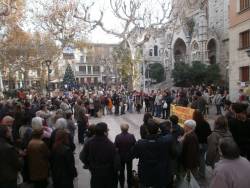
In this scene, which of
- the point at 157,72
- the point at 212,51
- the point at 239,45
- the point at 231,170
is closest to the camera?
the point at 231,170

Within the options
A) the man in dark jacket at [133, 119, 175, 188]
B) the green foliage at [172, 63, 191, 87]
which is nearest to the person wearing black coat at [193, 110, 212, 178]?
the man in dark jacket at [133, 119, 175, 188]

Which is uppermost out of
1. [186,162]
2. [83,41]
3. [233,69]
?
[83,41]

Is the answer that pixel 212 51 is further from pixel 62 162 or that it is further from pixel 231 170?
pixel 231 170

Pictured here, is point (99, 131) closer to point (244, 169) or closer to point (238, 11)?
point (244, 169)

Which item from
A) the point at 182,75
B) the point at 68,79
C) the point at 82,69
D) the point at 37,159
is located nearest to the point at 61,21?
the point at 68,79

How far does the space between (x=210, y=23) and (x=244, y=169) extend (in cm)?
5668

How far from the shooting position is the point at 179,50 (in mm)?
68125

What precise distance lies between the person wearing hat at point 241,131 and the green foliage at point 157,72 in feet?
192

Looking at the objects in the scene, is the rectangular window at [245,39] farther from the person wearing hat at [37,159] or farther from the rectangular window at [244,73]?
the person wearing hat at [37,159]

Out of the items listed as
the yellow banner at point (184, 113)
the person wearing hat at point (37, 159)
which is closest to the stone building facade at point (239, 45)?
the yellow banner at point (184, 113)

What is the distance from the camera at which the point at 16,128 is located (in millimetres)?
9859

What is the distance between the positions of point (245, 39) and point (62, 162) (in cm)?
2204

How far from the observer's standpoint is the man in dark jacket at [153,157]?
245 inches

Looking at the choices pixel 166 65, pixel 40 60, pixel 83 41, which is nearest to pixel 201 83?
pixel 83 41
